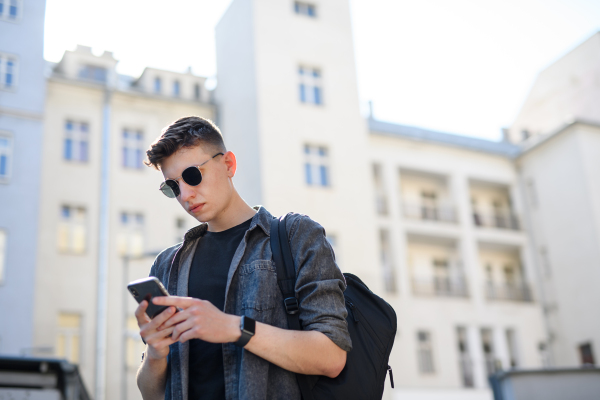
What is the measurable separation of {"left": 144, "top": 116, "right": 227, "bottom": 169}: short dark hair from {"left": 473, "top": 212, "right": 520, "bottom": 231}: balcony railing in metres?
30.7

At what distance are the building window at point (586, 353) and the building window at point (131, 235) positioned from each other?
1844 cm

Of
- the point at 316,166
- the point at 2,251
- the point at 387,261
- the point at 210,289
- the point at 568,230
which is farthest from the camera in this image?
the point at 568,230

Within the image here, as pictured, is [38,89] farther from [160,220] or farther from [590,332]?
[590,332]

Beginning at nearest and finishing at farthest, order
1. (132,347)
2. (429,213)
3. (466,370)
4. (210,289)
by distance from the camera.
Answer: (210,289) → (132,347) → (466,370) → (429,213)

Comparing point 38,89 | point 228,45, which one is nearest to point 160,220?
point 38,89

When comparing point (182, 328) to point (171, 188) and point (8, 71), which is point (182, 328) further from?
point (8, 71)

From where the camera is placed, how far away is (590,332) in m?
29.5

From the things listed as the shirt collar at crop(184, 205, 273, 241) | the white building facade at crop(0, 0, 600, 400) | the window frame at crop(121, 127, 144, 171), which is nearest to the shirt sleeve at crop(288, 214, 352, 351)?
the shirt collar at crop(184, 205, 273, 241)

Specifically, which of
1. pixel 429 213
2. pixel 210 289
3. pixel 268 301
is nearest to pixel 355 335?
pixel 268 301

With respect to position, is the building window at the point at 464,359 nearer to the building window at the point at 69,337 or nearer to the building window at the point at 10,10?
the building window at the point at 69,337

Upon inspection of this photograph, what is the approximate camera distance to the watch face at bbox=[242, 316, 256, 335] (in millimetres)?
2500

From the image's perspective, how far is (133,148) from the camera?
82.5ft

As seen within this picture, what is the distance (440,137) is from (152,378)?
30.9m

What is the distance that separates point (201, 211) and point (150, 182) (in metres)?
22.2
